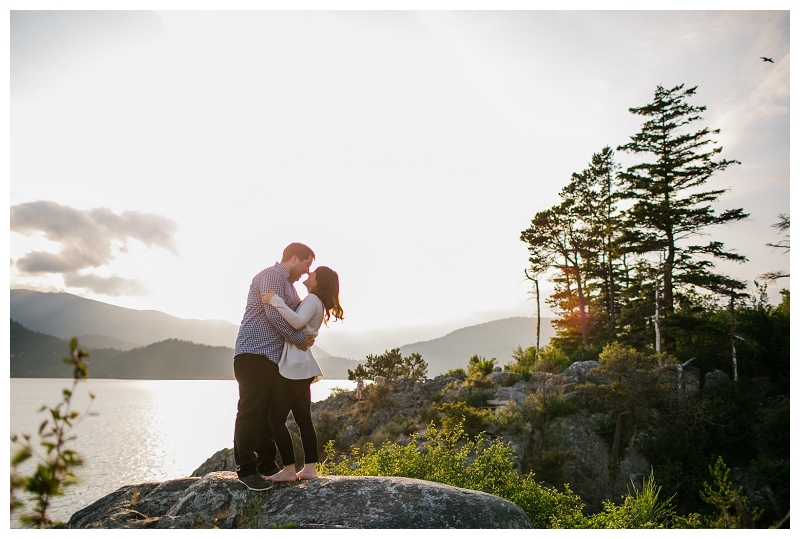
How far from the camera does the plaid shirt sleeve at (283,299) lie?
436 cm

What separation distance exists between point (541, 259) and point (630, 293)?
787cm

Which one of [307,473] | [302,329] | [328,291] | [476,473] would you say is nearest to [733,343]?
[476,473]

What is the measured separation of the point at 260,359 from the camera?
434 centimetres

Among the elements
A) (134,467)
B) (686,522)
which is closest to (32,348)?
(134,467)

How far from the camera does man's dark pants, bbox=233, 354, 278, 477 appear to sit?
4234mm

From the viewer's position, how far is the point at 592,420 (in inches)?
661

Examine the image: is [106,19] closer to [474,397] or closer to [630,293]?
[474,397]

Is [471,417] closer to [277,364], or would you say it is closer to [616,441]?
[616,441]

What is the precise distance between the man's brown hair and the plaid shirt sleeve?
0.26 meters

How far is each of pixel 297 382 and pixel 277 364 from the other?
0.27 m

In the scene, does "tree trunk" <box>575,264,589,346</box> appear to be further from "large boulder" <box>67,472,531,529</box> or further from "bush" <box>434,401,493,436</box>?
"large boulder" <box>67,472,531,529</box>

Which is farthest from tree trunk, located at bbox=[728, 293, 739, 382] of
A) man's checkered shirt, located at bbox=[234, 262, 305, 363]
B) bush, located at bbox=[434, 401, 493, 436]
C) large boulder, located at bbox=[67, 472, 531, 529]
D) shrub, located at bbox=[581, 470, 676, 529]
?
man's checkered shirt, located at bbox=[234, 262, 305, 363]
